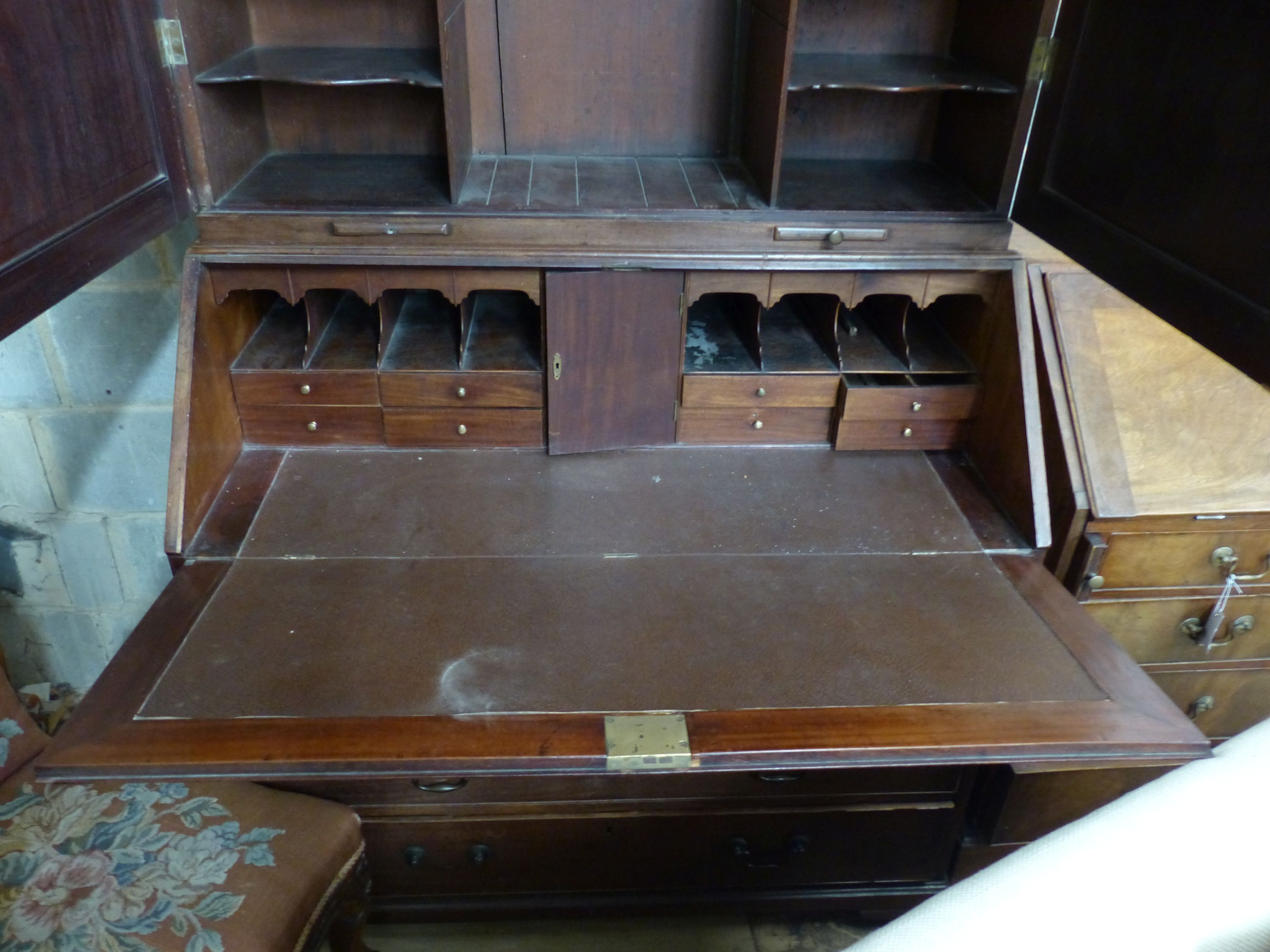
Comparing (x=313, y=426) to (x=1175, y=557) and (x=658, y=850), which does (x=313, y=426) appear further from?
(x=1175, y=557)

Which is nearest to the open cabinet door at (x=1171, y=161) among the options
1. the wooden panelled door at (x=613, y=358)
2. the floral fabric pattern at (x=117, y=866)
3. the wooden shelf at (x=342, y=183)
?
the wooden panelled door at (x=613, y=358)

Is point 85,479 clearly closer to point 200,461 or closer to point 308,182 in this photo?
point 200,461

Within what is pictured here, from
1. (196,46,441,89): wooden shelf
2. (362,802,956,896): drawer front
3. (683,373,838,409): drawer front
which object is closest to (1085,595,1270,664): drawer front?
(362,802,956,896): drawer front

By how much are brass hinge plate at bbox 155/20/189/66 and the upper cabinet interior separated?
0.32 feet

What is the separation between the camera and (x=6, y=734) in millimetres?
1418

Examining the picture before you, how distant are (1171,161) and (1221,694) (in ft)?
4.04

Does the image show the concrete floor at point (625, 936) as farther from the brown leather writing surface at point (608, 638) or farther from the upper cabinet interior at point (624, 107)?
the upper cabinet interior at point (624, 107)

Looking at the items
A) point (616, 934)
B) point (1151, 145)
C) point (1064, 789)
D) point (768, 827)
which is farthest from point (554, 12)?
point (616, 934)

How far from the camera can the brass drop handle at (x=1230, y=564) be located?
1633 mm

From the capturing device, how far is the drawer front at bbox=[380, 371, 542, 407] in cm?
156

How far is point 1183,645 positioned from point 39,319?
2.34 m

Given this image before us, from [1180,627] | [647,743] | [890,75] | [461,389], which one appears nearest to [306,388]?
[461,389]

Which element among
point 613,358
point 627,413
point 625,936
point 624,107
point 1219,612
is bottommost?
point 625,936

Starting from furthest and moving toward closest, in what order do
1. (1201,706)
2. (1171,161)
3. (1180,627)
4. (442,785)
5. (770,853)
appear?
(1201,706) → (1180,627) → (770,853) → (442,785) → (1171,161)
